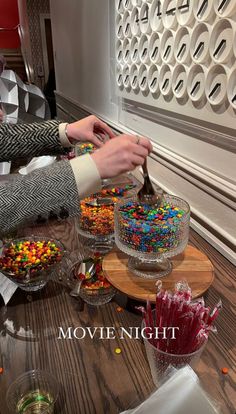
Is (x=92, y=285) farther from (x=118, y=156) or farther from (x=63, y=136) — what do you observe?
(x=63, y=136)

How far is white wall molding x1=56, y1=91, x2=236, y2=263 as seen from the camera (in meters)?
0.97

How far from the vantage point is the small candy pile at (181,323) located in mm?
532

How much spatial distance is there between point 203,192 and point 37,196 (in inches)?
24.6

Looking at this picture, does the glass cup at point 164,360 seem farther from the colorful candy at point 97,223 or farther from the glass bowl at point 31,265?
the colorful candy at point 97,223

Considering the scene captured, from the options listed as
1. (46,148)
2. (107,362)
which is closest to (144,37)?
(46,148)

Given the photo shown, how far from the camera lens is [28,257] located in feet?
2.68

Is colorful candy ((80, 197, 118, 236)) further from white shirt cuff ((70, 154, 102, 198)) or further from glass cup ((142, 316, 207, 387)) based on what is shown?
glass cup ((142, 316, 207, 387))

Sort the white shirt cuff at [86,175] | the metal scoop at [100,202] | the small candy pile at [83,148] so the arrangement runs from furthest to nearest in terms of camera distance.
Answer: the small candy pile at [83,148] < the metal scoop at [100,202] < the white shirt cuff at [86,175]

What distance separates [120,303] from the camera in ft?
2.54

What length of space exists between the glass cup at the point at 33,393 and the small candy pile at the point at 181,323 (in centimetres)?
19

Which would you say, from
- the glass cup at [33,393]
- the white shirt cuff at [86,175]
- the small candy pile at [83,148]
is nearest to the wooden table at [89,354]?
the glass cup at [33,393]

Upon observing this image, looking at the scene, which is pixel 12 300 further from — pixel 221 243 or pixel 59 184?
pixel 221 243

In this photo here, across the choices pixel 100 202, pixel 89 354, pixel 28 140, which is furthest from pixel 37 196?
pixel 28 140

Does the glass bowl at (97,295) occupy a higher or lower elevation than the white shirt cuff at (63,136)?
lower
